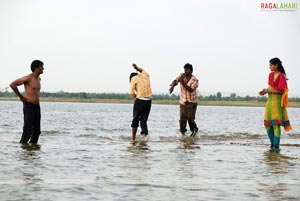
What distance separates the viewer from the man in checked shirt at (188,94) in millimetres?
13586

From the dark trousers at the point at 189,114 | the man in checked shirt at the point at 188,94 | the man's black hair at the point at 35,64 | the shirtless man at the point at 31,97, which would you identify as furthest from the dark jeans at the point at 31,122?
the dark trousers at the point at 189,114

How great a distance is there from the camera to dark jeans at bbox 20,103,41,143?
34.2 feet

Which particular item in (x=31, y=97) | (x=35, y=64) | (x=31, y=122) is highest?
(x=35, y=64)

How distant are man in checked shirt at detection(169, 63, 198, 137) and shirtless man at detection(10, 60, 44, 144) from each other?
390 centimetres

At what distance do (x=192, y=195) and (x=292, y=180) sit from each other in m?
1.59

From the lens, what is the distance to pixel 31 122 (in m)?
10.5

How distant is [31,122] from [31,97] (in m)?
0.47

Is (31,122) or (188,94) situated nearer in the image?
(31,122)

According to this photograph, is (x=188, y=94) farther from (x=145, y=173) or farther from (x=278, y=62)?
(x=145, y=173)

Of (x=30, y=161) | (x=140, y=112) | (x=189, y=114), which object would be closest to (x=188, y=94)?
(x=189, y=114)

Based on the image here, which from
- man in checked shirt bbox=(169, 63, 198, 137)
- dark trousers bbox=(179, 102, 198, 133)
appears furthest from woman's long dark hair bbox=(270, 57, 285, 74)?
dark trousers bbox=(179, 102, 198, 133)

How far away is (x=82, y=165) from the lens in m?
7.39

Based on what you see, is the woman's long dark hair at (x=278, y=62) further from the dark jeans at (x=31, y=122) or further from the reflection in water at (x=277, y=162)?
the dark jeans at (x=31, y=122)

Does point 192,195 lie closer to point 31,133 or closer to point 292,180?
point 292,180
